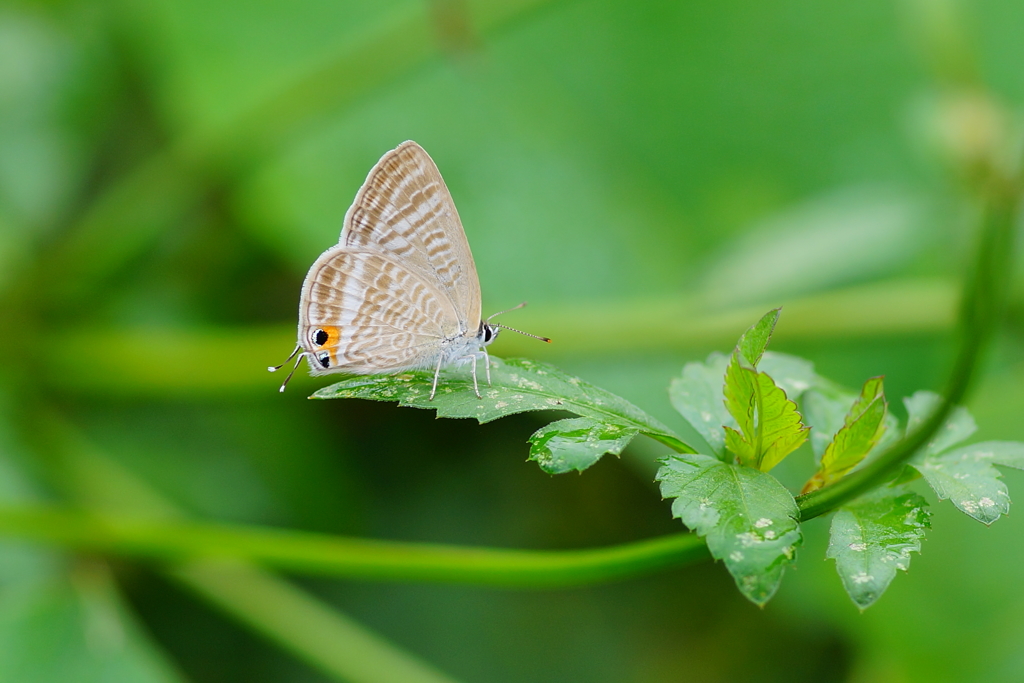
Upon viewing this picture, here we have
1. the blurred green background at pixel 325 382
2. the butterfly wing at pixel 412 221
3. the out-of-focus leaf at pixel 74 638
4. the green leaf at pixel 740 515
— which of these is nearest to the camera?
the green leaf at pixel 740 515

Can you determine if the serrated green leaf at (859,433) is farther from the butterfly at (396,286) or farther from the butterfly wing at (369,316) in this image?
Result: the butterfly wing at (369,316)

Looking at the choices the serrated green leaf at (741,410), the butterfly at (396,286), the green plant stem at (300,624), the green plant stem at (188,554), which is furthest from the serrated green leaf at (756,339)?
the green plant stem at (300,624)

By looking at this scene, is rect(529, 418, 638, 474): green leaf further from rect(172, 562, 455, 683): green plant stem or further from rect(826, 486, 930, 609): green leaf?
rect(172, 562, 455, 683): green plant stem

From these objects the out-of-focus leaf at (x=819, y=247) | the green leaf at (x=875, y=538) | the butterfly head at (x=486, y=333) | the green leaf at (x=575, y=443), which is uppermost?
the green leaf at (x=575, y=443)

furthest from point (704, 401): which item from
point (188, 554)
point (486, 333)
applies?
point (188, 554)

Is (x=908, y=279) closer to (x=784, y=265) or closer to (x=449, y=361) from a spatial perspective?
(x=784, y=265)

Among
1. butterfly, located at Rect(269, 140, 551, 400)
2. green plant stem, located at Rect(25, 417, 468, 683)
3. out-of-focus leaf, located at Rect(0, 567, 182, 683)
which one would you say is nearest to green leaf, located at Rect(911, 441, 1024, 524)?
butterfly, located at Rect(269, 140, 551, 400)

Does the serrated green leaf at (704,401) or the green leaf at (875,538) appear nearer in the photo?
the green leaf at (875,538)
